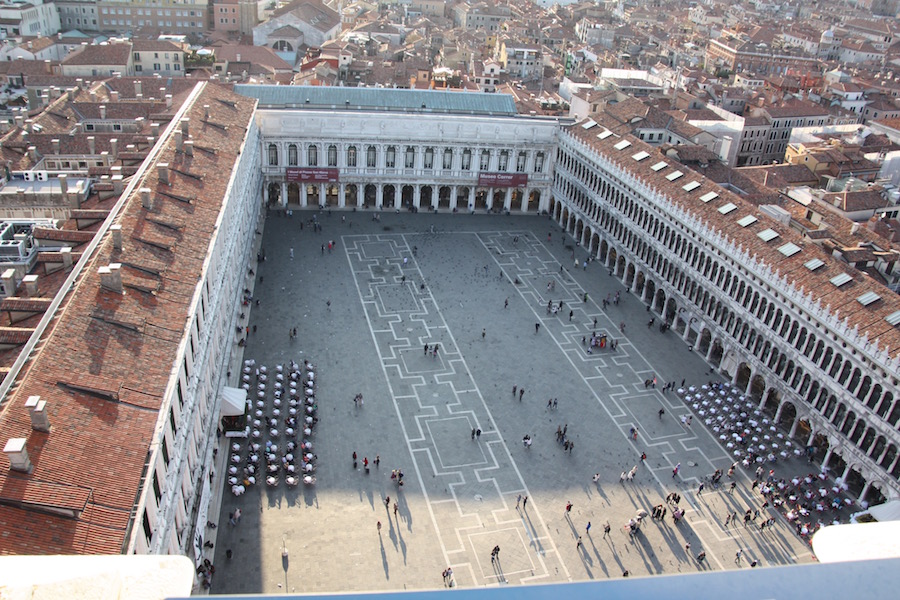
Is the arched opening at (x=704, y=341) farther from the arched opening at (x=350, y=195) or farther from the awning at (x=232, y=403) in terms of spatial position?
the arched opening at (x=350, y=195)

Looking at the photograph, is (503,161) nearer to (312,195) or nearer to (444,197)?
(444,197)

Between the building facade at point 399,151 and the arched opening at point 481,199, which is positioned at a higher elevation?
the building facade at point 399,151

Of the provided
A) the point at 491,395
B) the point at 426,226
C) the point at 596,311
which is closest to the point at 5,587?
the point at 491,395

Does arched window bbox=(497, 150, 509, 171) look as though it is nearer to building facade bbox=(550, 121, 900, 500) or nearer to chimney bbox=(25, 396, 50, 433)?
building facade bbox=(550, 121, 900, 500)

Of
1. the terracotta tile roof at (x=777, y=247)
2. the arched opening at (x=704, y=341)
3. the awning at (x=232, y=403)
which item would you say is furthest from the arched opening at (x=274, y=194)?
the arched opening at (x=704, y=341)

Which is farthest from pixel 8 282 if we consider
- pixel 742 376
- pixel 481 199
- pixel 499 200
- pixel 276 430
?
pixel 499 200

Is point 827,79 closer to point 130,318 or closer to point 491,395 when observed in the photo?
point 491,395

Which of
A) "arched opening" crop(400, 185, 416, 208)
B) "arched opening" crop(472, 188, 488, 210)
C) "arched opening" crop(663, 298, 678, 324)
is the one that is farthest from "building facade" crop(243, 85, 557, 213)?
"arched opening" crop(663, 298, 678, 324)
